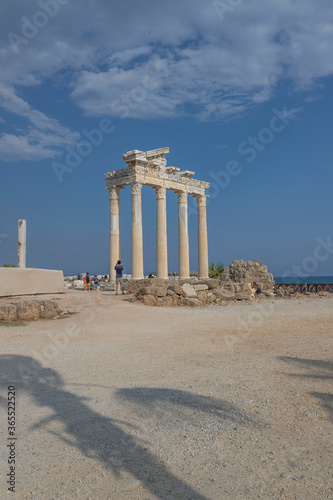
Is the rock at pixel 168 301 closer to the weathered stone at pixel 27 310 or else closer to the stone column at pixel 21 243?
Result: the weathered stone at pixel 27 310

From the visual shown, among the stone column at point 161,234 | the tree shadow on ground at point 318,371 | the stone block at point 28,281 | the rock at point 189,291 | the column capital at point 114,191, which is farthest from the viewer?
the stone column at point 161,234

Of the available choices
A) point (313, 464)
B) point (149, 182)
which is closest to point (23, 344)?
point (313, 464)

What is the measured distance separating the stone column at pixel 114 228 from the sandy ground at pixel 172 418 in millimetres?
18421

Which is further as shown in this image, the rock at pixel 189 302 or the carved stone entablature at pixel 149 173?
the carved stone entablature at pixel 149 173

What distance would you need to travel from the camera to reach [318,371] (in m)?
6.21

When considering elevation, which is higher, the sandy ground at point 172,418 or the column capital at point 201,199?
the column capital at point 201,199

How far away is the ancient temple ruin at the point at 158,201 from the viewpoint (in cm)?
2580

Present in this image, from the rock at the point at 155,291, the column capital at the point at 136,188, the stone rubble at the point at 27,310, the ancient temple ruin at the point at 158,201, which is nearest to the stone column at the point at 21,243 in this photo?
the ancient temple ruin at the point at 158,201

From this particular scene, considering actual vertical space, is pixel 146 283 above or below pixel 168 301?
above

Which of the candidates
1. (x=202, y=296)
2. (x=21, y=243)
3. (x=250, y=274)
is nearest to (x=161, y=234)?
(x=250, y=274)

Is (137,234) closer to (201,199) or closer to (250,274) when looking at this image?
(201,199)

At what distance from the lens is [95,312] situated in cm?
1459

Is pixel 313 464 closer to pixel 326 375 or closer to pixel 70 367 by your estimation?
pixel 326 375

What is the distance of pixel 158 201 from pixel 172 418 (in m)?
23.9
